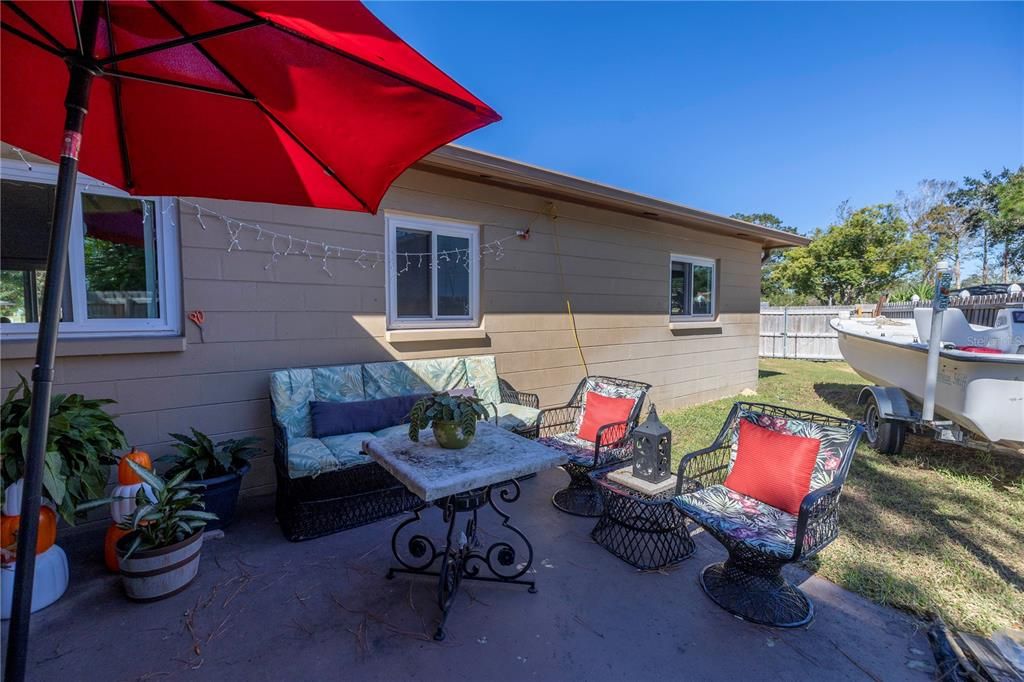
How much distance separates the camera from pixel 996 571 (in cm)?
246

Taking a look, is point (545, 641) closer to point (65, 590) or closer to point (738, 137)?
point (65, 590)

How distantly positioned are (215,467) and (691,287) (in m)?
6.32

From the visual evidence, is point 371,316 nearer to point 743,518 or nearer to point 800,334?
point 743,518

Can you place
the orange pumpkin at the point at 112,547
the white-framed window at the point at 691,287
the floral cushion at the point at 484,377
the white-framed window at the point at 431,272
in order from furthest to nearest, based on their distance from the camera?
the white-framed window at the point at 691,287
the floral cushion at the point at 484,377
the white-framed window at the point at 431,272
the orange pumpkin at the point at 112,547

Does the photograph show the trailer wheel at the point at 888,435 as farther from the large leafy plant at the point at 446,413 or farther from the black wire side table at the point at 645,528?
the large leafy plant at the point at 446,413

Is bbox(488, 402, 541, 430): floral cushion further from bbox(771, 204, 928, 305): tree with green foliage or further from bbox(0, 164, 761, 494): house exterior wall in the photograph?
bbox(771, 204, 928, 305): tree with green foliage

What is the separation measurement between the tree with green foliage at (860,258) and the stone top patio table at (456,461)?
739 inches

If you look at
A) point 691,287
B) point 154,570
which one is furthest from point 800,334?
point 154,570

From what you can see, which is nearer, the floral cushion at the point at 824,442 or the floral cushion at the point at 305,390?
the floral cushion at the point at 824,442

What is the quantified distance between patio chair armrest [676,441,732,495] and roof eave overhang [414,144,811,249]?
9.33ft

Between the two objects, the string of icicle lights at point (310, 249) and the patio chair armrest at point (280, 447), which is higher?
the string of icicle lights at point (310, 249)

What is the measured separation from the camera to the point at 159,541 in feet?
7.19

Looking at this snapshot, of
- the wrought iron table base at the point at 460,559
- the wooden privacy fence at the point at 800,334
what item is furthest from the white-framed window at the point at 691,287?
the wooden privacy fence at the point at 800,334

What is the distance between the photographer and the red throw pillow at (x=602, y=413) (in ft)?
11.2
